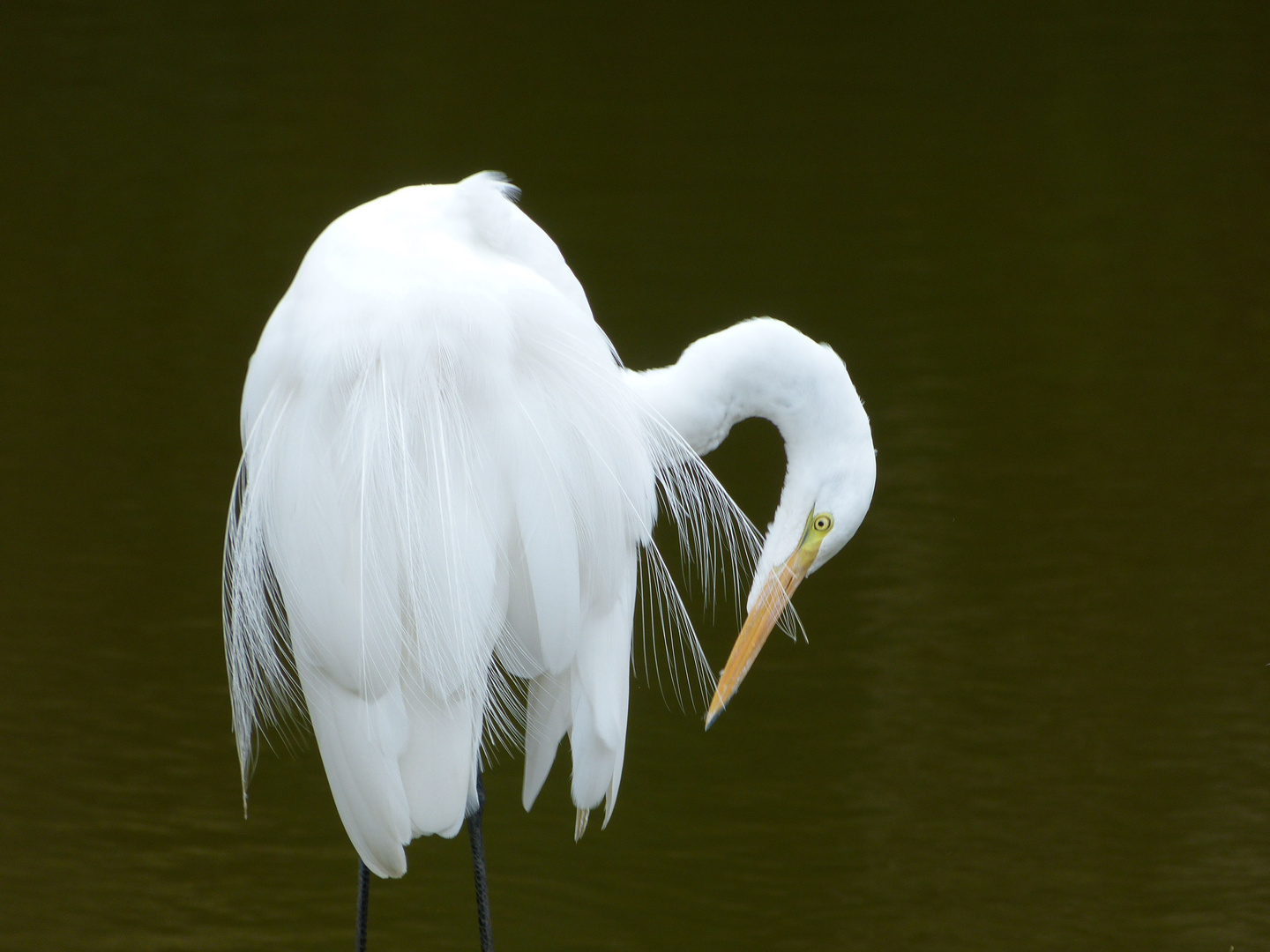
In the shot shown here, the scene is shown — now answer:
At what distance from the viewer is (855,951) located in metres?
2.34

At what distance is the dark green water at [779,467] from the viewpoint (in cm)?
248

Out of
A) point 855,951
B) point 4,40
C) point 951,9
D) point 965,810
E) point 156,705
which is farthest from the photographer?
point 951,9

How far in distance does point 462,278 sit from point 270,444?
255 mm

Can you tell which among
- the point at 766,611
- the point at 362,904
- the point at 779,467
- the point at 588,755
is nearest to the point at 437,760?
the point at 588,755

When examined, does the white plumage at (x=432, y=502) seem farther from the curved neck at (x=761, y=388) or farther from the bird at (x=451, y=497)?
the curved neck at (x=761, y=388)

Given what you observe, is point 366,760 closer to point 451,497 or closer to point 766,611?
point 451,497

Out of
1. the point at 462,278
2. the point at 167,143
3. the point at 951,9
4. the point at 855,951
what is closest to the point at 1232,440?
the point at 855,951

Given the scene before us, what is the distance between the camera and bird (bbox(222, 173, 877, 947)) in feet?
5.46

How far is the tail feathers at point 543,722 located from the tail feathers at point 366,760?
230mm

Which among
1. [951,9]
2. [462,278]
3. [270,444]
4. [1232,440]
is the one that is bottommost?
[1232,440]

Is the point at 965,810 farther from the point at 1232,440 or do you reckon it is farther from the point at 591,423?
the point at 1232,440

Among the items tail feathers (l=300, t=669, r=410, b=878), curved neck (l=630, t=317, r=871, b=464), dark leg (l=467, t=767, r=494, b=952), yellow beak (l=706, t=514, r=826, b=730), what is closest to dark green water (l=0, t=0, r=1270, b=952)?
dark leg (l=467, t=767, r=494, b=952)

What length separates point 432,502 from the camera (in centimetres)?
167

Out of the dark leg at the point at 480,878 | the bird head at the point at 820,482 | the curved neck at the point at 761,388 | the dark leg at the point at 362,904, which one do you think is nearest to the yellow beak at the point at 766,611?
the bird head at the point at 820,482
